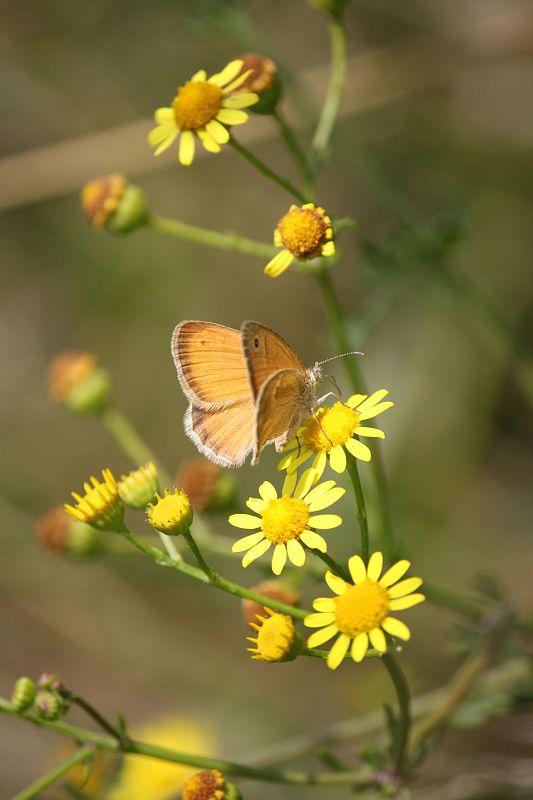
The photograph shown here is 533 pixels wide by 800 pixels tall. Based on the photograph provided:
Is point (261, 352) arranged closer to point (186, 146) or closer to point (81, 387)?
point (186, 146)

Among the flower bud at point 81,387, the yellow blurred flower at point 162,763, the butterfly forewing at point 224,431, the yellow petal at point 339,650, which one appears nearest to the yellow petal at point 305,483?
the butterfly forewing at point 224,431

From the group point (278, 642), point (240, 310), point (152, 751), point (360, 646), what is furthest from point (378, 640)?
point (240, 310)

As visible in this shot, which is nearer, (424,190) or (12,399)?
(424,190)

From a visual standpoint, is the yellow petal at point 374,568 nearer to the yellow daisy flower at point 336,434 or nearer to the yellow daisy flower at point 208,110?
the yellow daisy flower at point 336,434

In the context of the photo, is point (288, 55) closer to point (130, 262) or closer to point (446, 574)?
point (130, 262)

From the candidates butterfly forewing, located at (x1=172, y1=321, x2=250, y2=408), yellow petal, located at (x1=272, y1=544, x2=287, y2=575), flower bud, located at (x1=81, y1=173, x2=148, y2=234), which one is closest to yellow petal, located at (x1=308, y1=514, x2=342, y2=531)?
yellow petal, located at (x1=272, y1=544, x2=287, y2=575)

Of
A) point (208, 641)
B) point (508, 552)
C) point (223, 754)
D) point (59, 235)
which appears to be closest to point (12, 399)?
point (59, 235)
